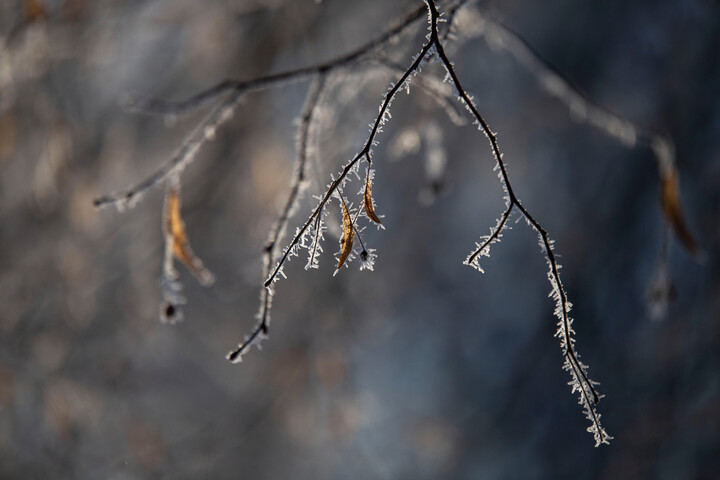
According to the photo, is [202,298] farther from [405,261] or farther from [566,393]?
[566,393]

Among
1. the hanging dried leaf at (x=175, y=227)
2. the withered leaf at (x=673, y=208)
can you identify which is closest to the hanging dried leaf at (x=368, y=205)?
the hanging dried leaf at (x=175, y=227)

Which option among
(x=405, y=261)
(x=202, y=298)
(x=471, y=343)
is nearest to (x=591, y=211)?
(x=405, y=261)

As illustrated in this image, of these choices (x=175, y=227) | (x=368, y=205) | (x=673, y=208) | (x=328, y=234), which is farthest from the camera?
(x=328, y=234)

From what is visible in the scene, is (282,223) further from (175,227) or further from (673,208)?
(673,208)

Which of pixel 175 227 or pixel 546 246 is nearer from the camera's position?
pixel 546 246

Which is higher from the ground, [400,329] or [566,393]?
[400,329]

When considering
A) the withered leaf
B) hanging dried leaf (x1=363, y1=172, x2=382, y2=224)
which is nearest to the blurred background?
the withered leaf

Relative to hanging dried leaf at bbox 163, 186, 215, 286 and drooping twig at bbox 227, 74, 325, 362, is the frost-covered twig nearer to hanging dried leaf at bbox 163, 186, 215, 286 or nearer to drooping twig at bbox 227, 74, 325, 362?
drooping twig at bbox 227, 74, 325, 362

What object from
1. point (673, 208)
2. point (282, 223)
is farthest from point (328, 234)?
point (282, 223)
